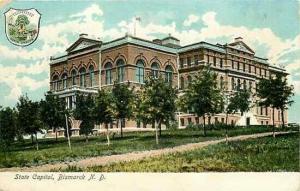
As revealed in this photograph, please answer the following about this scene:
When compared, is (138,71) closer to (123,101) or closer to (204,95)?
(123,101)

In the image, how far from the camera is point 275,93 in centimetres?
576

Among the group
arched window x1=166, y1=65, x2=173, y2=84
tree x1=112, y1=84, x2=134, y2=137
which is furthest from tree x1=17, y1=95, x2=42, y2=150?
arched window x1=166, y1=65, x2=173, y2=84

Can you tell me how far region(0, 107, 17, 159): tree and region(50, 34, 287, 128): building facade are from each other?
66 centimetres

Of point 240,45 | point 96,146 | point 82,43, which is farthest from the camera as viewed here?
point 96,146

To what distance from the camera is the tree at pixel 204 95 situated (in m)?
6.33

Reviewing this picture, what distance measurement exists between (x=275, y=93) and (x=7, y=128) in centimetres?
353

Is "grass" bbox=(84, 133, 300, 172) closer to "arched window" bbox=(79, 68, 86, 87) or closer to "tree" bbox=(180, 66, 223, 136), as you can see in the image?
"tree" bbox=(180, 66, 223, 136)

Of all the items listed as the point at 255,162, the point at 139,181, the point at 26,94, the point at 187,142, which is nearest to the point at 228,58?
the point at 187,142

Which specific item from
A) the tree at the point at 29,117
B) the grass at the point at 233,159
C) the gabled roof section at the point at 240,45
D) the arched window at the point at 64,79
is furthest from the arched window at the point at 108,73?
the gabled roof section at the point at 240,45

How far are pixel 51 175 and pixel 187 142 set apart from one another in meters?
1.72

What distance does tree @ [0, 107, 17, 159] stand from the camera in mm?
6402

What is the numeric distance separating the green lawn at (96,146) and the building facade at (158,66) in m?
0.19

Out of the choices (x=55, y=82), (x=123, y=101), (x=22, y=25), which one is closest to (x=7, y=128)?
(x=55, y=82)

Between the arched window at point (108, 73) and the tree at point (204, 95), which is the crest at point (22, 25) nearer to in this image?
the arched window at point (108, 73)
